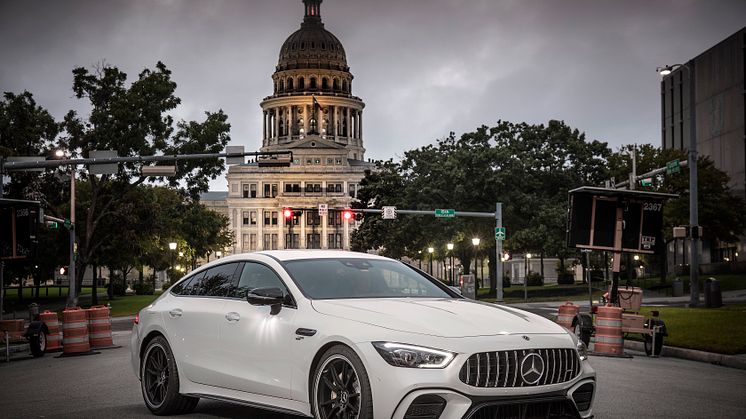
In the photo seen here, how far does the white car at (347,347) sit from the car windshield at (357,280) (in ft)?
0.05

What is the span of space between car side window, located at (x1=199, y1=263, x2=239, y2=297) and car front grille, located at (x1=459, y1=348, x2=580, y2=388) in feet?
10.7

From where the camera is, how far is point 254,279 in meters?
9.05

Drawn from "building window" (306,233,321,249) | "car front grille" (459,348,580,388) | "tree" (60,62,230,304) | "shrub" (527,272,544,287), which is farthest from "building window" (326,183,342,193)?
"car front grille" (459,348,580,388)

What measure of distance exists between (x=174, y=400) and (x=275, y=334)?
1.97m

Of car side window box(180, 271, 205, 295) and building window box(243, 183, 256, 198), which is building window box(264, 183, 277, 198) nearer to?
building window box(243, 183, 256, 198)

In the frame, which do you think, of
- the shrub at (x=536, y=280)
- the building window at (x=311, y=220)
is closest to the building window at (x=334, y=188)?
the building window at (x=311, y=220)

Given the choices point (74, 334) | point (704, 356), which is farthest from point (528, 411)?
point (74, 334)

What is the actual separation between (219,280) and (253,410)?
1.40 metres

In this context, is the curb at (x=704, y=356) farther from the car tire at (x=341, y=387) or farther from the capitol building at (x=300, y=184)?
the capitol building at (x=300, y=184)

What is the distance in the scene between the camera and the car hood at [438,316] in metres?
7.09

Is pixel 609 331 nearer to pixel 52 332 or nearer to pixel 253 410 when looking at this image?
pixel 253 410

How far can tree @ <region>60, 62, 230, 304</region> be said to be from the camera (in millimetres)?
50594

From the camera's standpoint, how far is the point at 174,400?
968 cm

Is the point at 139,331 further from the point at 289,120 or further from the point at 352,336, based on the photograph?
the point at 289,120
